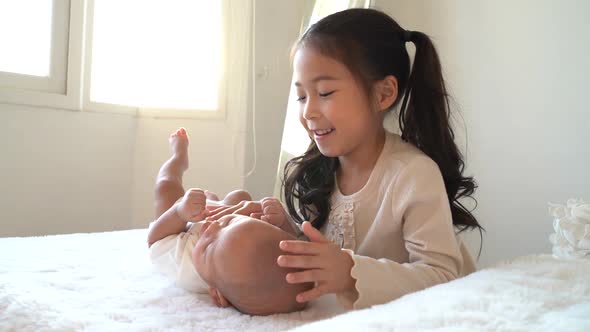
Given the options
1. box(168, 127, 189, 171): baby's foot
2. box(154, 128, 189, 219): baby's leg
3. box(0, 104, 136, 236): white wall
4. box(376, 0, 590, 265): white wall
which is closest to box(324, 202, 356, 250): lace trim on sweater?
box(154, 128, 189, 219): baby's leg

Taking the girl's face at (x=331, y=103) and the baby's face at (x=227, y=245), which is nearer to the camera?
the baby's face at (x=227, y=245)

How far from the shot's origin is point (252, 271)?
0.79m

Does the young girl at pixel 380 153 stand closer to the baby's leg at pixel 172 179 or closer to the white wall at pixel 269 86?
the baby's leg at pixel 172 179

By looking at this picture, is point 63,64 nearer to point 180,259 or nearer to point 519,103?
point 180,259

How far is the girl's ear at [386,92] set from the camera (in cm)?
108

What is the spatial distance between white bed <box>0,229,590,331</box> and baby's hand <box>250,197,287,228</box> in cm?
23

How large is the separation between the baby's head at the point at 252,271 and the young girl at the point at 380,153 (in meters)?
0.08

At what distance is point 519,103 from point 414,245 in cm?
91

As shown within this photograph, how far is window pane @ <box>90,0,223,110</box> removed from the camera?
202cm

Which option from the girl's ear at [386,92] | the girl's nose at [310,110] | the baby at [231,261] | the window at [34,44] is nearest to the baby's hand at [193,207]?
the baby at [231,261]

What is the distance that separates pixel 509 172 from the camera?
5.23ft

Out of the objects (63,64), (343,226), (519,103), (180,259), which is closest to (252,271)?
(180,259)

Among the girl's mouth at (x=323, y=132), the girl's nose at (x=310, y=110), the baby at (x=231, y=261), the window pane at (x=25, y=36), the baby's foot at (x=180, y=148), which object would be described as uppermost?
the window pane at (x=25, y=36)

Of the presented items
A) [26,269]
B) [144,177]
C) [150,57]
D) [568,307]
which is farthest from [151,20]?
[568,307]
